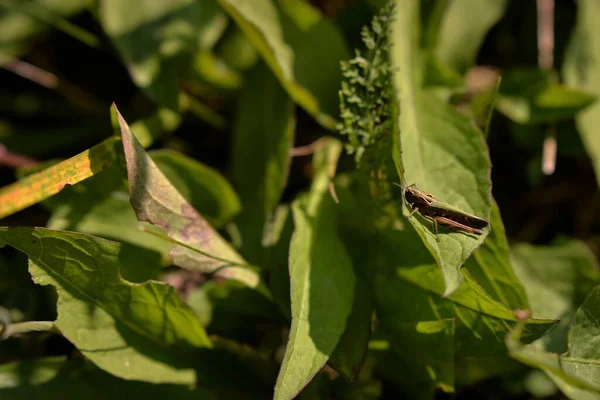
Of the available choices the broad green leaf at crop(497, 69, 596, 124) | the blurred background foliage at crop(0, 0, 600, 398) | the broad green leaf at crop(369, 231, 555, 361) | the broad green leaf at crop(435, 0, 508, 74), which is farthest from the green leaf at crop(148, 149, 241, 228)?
the broad green leaf at crop(497, 69, 596, 124)

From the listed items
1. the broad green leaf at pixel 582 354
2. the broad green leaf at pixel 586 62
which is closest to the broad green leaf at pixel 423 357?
the broad green leaf at pixel 582 354

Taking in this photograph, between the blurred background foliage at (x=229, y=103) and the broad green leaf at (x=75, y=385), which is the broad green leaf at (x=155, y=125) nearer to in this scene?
the blurred background foliage at (x=229, y=103)

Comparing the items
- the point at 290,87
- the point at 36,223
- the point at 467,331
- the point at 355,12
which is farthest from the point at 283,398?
the point at 355,12

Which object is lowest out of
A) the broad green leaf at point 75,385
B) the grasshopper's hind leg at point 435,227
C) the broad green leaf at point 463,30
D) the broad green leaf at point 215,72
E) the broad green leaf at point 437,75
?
the broad green leaf at point 75,385

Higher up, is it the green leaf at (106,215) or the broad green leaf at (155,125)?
the broad green leaf at (155,125)

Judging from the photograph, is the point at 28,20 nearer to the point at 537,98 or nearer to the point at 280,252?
the point at 280,252

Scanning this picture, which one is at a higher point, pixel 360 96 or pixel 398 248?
pixel 360 96

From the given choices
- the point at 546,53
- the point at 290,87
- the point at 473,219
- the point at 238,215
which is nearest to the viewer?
the point at 473,219

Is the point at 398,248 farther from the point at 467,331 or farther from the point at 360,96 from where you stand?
the point at 360,96
